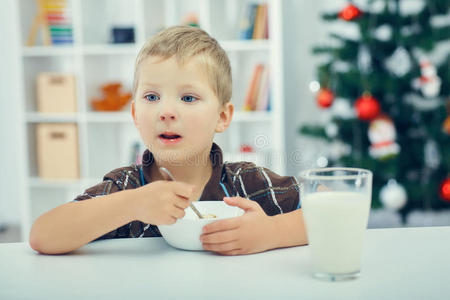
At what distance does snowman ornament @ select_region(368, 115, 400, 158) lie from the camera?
102 inches

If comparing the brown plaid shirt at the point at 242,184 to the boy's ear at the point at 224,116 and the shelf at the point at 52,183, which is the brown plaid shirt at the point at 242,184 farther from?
the shelf at the point at 52,183

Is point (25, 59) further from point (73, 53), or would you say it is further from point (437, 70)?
point (437, 70)

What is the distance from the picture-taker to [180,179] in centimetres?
117

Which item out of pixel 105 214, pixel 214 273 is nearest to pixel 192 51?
pixel 105 214

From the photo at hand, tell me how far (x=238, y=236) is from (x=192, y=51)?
0.50m

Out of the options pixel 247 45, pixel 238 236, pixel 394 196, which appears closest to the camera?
pixel 238 236

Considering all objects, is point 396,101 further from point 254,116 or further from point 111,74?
point 111,74

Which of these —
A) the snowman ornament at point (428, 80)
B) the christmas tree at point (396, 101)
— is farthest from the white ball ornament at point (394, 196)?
the snowman ornament at point (428, 80)

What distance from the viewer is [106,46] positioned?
3092 millimetres

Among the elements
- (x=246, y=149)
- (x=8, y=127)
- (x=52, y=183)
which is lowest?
(x=52, y=183)

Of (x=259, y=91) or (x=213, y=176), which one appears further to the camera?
(x=259, y=91)

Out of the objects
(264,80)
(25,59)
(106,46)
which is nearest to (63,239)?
(264,80)

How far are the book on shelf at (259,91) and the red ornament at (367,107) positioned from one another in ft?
1.87

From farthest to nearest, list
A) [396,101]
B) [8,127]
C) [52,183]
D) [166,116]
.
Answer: [8,127], [52,183], [396,101], [166,116]
